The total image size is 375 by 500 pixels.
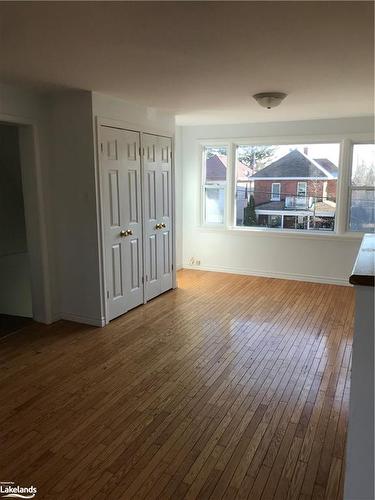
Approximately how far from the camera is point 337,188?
217 inches

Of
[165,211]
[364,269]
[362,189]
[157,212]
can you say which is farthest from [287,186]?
[364,269]

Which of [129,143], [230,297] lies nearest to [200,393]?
[230,297]

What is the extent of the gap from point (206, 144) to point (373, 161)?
241 cm

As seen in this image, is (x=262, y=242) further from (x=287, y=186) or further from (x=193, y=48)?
(x=193, y=48)

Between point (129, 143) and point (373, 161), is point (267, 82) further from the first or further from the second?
point (373, 161)

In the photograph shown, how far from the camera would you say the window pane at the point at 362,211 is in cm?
543

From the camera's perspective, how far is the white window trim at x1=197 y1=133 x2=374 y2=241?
17.7 feet

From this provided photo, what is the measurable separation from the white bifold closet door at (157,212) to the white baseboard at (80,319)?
86 centimetres

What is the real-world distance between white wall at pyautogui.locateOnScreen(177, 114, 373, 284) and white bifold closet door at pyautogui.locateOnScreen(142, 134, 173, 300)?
4.23ft

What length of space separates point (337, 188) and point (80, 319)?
3824mm

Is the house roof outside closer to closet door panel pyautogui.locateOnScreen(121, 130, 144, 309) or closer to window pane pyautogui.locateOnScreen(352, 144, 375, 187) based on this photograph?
window pane pyautogui.locateOnScreen(352, 144, 375, 187)

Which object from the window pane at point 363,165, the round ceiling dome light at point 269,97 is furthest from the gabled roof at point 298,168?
the round ceiling dome light at point 269,97

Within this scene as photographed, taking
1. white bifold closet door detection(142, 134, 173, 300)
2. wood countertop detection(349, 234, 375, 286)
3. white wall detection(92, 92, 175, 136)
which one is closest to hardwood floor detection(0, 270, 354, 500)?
white bifold closet door detection(142, 134, 173, 300)

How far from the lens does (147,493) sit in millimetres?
1948
